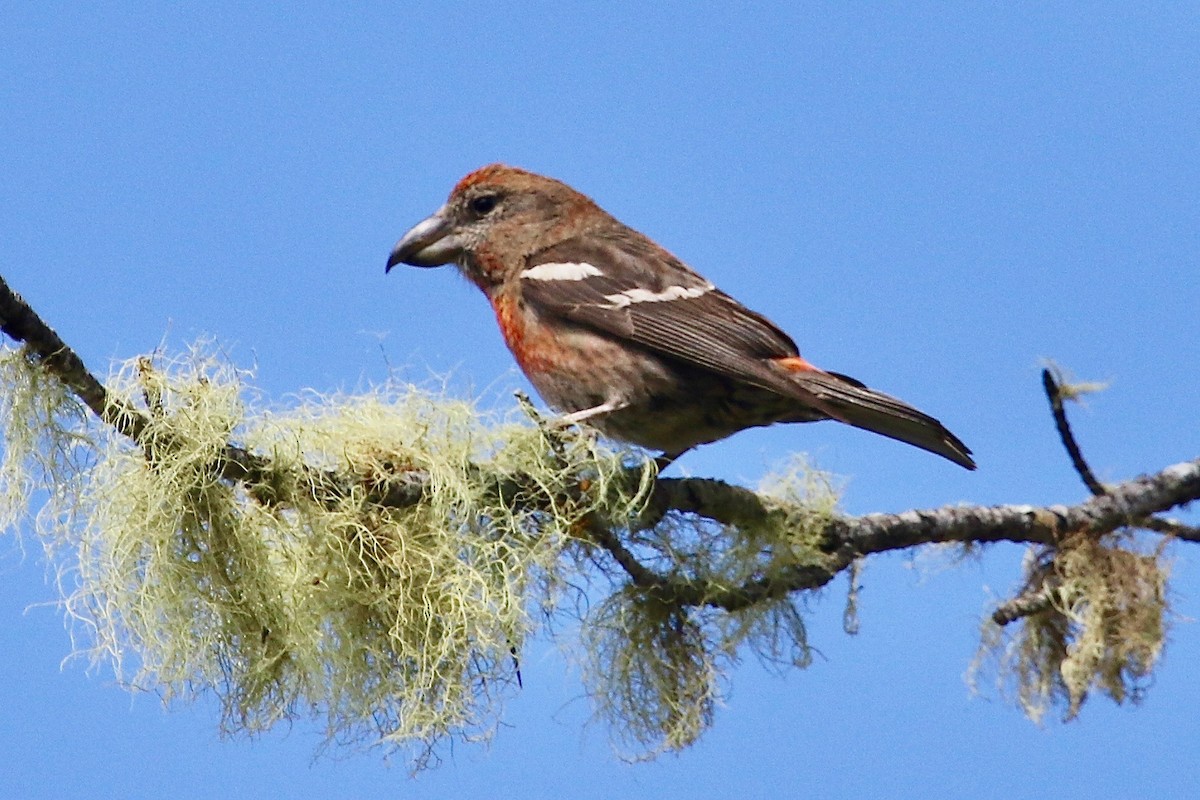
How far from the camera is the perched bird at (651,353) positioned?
4.13 m

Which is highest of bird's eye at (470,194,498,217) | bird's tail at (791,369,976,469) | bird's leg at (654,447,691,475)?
bird's eye at (470,194,498,217)

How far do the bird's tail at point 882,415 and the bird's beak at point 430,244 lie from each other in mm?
1365

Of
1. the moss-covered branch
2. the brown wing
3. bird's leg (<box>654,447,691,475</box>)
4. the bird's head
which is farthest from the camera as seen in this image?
the bird's head

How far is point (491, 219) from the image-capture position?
4.97 meters

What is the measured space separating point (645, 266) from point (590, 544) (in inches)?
53.4

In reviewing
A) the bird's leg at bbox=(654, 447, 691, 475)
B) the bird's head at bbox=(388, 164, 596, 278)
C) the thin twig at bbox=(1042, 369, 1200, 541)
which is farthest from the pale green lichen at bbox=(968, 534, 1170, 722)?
the bird's head at bbox=(388, 164, 596, 278)

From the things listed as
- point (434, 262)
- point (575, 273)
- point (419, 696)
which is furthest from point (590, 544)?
point (434, 262)

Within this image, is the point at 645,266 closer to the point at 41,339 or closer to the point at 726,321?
the point at 726,321

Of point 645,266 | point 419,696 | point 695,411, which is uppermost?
point 645,266

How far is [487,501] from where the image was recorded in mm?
3486

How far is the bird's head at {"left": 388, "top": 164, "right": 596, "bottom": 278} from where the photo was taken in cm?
491

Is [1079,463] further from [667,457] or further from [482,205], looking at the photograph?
[482,205]

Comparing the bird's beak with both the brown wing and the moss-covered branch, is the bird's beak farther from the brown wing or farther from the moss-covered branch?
the moss-covered branch

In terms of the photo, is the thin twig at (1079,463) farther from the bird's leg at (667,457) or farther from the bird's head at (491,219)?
the bird's head at (491,219)
